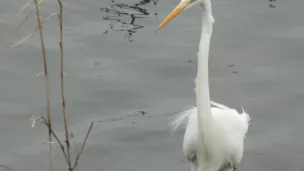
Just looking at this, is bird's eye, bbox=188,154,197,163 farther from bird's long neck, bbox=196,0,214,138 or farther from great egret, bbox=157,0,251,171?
bird's long neck, bbox=196,0,214,138

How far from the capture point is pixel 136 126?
5602mm

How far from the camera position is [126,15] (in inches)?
285

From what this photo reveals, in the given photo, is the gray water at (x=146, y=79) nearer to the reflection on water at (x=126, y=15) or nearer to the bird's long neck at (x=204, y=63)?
the reflection on water at (x=126, y=15)

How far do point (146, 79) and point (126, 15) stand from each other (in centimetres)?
126

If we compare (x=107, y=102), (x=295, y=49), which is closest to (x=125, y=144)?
(x=107, y=102)

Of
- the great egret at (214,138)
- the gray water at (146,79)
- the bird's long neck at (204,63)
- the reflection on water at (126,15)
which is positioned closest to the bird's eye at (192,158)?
the great egret at (214,138)

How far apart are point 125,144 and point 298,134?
5.18 feet

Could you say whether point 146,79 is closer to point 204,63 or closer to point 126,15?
point 126,15

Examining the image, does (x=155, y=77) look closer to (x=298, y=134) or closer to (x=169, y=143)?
(x=169, y=143)

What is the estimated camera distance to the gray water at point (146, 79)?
5367mm

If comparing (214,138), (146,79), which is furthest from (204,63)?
(146,79)

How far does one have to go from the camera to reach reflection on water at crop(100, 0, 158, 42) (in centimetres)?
700

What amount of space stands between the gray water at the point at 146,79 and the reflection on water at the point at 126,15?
0.04 feet

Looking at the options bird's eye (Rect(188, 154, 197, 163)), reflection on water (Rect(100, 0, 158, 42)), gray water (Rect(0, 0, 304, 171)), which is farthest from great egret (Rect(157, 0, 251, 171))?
reflection on water (Rect(100, 0, 158, 42))
